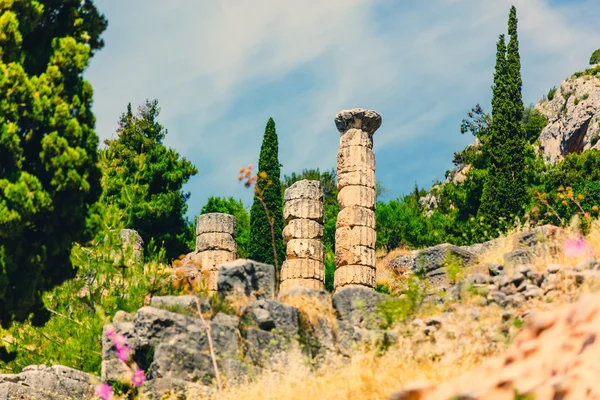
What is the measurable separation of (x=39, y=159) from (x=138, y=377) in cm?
381

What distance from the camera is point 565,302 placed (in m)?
10.9

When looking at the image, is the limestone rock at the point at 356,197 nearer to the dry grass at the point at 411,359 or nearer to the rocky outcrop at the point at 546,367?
the dry grass at the point at 411,359

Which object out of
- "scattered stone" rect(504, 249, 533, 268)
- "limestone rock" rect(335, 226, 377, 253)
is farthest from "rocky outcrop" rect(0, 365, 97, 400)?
"limestone rock" rect(335, 226, 377, 253)

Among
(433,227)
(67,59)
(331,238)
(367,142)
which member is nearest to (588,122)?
(433,227)

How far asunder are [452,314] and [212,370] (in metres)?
2.99

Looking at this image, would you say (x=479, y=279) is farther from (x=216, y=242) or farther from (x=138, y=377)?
(x=216, y=242)

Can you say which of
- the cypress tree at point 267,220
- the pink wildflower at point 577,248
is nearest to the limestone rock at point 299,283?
the cypress tree at point 267,220

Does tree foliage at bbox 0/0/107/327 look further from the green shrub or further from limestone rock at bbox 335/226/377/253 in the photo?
limestone rock at bbox 335/226/377/253

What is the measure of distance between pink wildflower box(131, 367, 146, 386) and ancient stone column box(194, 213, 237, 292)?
Answer: 16.1 meters


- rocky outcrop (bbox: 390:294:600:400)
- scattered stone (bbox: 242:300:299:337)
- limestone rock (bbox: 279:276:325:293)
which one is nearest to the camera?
rocky outcrop (bbox: 390:294:600:400)

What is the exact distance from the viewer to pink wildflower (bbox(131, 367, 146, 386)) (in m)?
11.6

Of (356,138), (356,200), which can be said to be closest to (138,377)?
(356,200)

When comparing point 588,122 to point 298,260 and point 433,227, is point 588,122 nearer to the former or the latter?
point 433,227

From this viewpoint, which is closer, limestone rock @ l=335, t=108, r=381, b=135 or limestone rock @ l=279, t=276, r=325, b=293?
limestone rock @ l=279, t=276, r=325, b=293
